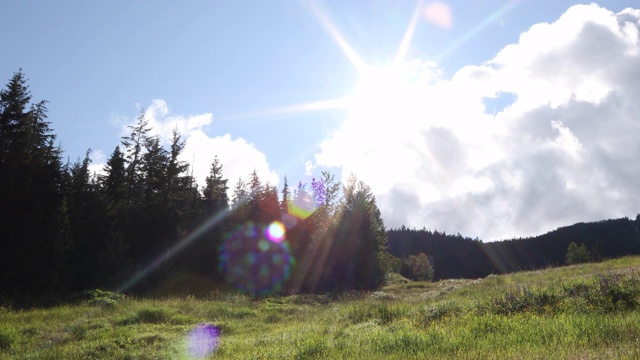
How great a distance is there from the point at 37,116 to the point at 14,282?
51.2ft

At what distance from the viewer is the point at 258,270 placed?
3709cm

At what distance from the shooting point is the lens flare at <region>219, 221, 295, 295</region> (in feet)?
116

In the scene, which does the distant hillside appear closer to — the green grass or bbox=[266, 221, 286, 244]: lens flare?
bbox=[266, 221, 286, 244]: lens flare

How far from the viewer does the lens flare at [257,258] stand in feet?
116

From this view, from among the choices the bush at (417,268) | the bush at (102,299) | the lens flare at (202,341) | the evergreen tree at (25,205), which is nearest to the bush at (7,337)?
the lens flare at (202,341)

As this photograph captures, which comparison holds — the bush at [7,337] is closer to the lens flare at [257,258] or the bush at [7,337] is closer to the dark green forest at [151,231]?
the dark green forest at [151,231]

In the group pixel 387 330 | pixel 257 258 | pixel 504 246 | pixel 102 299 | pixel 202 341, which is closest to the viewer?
pixel 387 330

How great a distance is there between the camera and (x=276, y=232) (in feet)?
142

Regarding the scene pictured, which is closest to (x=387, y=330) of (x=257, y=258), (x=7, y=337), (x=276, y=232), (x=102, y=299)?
(x=7, y=337)

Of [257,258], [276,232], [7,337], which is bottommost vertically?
[7,337]

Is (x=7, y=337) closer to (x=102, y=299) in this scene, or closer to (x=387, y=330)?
(x=102, y=299)

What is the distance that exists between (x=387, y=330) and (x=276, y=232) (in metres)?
33.8

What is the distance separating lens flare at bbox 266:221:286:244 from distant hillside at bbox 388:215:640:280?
100 meters

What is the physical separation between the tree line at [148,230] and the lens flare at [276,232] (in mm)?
114
